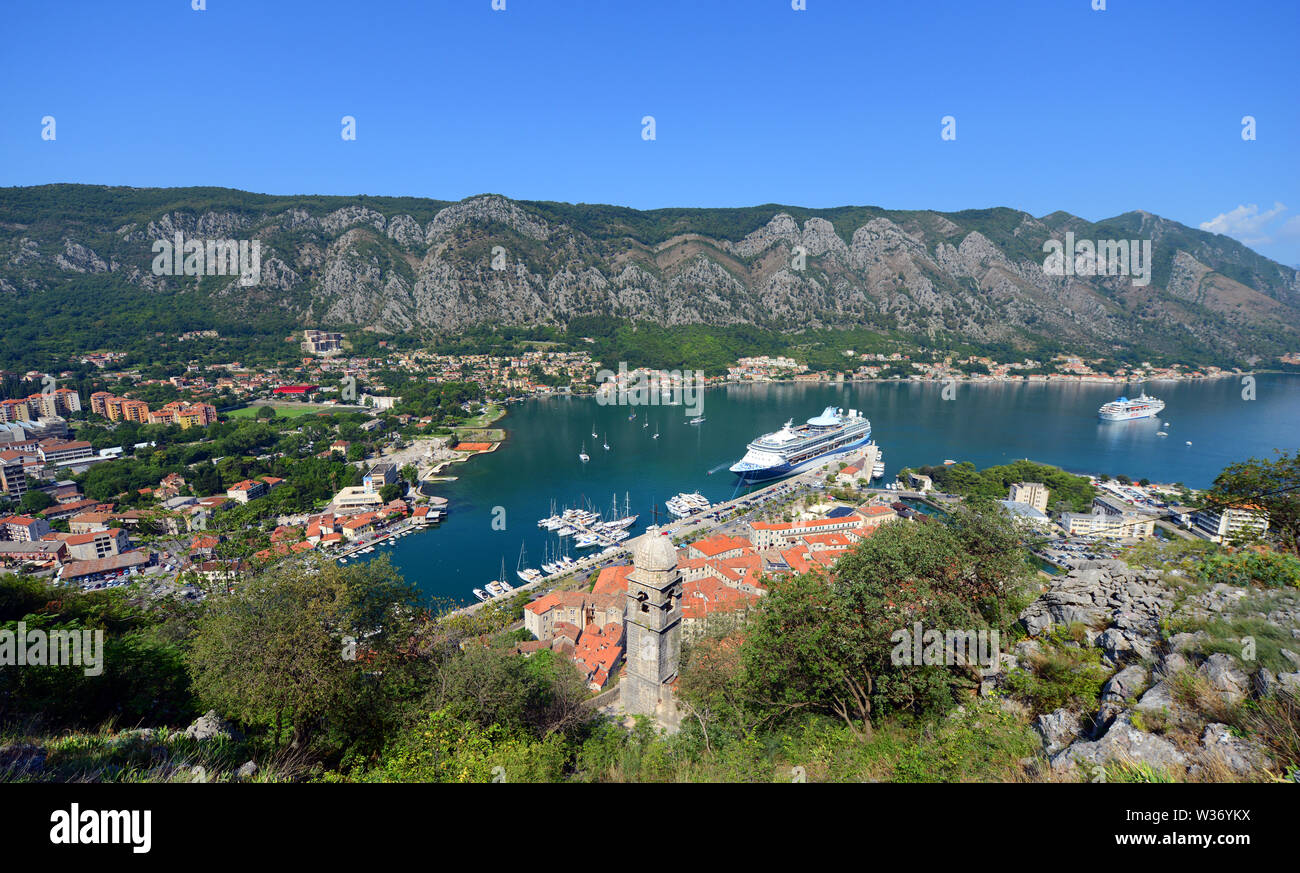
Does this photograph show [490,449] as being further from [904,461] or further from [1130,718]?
[1130,718]

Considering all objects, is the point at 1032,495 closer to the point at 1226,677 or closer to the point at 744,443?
the point at 744,443

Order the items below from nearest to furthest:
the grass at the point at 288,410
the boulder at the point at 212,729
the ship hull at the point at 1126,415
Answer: the boulder at the point at 212,729 → the grass at the point at 288,410 → the ship hull at the point at 1126,415

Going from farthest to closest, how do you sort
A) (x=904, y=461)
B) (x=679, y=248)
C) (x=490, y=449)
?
(x=679, y=248), (x=490, y=449), (x=904, y=461)

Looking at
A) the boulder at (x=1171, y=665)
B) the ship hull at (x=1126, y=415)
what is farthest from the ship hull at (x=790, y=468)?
the boulder at (x=1171, y=665)

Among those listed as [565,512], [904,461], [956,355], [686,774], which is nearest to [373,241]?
[565,512]

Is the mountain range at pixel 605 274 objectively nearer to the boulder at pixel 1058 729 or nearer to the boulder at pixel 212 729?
the boulder at pixel 212 729
